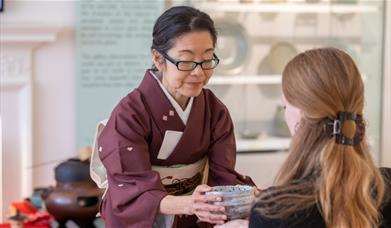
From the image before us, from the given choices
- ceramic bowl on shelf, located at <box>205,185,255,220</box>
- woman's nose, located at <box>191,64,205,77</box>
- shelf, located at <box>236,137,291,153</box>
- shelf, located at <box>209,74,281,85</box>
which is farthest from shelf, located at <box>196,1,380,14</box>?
ceramic bowl on shelf, located at <box>205,185,255,220</box>

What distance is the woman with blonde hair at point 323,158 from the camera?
109 centimetres

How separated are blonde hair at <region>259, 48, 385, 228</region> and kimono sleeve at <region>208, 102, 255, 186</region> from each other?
1.26 feet

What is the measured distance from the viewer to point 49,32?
9.23 feet

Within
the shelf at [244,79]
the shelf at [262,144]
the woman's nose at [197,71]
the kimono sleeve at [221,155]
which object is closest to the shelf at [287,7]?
the shelf at [244,79]

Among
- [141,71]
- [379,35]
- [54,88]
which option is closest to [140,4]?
[141,71]

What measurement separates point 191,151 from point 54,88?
162 centimetres

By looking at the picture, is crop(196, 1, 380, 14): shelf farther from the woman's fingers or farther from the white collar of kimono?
the woman's fingers

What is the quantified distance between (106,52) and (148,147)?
5.36 ft

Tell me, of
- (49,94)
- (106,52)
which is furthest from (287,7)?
(49,94)

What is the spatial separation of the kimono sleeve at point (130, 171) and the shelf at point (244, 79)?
191cm

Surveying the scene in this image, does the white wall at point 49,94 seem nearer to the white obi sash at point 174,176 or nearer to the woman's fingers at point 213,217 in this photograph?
the white obi sash at point 174,176

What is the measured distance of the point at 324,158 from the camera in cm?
109

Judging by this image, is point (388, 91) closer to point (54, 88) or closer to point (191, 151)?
point (54, 88)

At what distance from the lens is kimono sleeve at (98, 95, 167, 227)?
1357 mm
